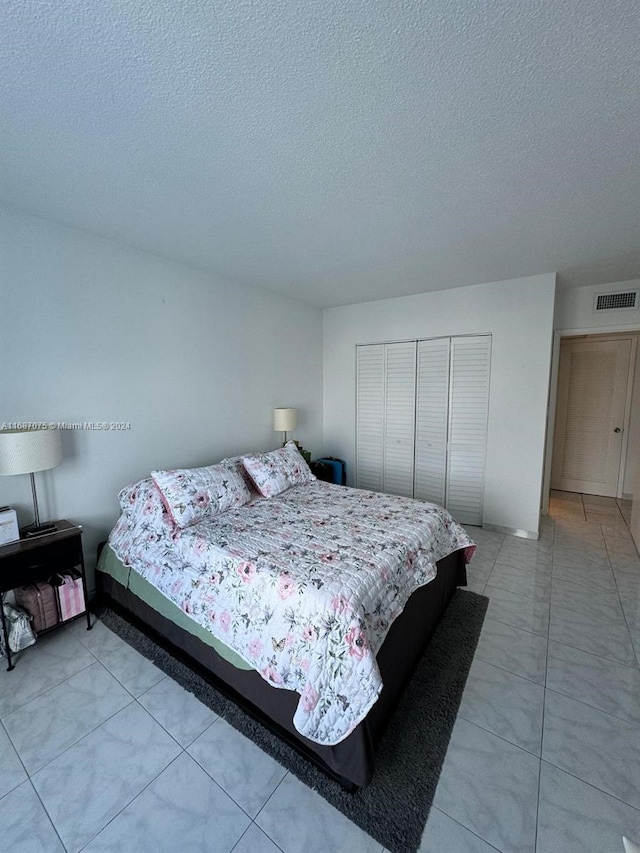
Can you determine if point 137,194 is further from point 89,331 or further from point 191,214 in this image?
point 89,331

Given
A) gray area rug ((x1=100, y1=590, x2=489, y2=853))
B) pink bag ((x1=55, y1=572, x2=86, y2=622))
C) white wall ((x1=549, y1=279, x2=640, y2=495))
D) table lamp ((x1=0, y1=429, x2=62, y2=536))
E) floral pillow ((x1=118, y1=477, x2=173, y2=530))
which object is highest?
white wall ((x1=549, y1=279, x2=640, y2=495))

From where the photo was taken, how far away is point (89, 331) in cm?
238

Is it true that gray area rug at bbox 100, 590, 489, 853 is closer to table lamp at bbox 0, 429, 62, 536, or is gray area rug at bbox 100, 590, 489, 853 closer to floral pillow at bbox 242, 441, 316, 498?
table lamp at bbox 0, 429, 62, 536

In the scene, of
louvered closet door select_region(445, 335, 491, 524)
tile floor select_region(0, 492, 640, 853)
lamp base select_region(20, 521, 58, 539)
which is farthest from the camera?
louvered closet door select_region(445, 335, 491, 524)

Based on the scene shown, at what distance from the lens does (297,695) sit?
1424 millimetres

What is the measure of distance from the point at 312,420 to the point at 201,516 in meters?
2.38

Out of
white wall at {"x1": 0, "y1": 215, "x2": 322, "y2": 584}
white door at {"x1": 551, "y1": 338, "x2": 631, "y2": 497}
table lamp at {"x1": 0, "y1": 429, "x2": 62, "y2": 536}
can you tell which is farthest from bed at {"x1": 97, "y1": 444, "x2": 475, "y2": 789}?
white door at {"x1": 551, "y1": 338, "x2": 631, "y2": 497}

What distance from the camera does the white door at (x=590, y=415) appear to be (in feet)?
15.2

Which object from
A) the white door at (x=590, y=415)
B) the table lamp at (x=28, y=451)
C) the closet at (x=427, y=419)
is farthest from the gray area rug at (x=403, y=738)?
the white door at (x=590, y=415)

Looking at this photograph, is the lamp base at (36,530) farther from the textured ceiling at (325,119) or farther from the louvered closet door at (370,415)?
the louvered closet door at (370,415)

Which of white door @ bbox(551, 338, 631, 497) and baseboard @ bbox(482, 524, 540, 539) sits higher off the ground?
white door @ bbox(551, 338, 631, 497)

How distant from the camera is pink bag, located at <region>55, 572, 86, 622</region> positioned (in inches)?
82.5

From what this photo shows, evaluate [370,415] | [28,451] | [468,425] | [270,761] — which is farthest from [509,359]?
[28,451]

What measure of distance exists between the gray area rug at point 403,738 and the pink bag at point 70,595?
24 cm
